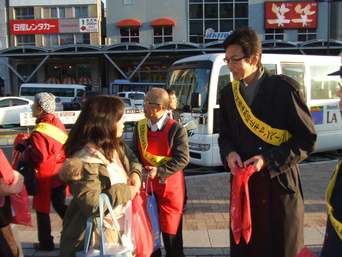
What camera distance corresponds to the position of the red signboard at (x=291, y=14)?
35.2 metres

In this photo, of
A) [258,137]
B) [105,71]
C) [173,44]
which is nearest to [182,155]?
[258,137]

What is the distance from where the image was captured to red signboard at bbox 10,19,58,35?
37156mm

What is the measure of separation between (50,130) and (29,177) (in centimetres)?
53

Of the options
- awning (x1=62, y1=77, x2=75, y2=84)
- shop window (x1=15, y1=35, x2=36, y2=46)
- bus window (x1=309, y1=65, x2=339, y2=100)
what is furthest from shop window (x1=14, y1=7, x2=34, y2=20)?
bus window (x1=309, y1=65, x2=339, y2=100)

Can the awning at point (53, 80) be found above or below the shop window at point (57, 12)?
below

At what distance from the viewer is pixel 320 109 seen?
26.7ft

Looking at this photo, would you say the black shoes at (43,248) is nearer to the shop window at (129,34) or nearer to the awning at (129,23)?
the awning at (129,23)

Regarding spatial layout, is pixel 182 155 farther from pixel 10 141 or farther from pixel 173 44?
pixel 173 44

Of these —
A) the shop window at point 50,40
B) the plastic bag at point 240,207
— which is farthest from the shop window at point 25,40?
the plastic bag at point 240,207

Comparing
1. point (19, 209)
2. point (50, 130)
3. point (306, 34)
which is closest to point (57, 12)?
point (306, 34)

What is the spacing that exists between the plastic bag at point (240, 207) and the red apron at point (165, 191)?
2.95ft

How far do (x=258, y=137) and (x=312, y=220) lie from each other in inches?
106

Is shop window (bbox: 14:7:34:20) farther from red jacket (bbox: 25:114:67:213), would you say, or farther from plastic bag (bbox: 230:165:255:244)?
plastic bag (bbox: 230:165:255:244)

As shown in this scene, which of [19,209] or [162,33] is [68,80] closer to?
[162,33]
